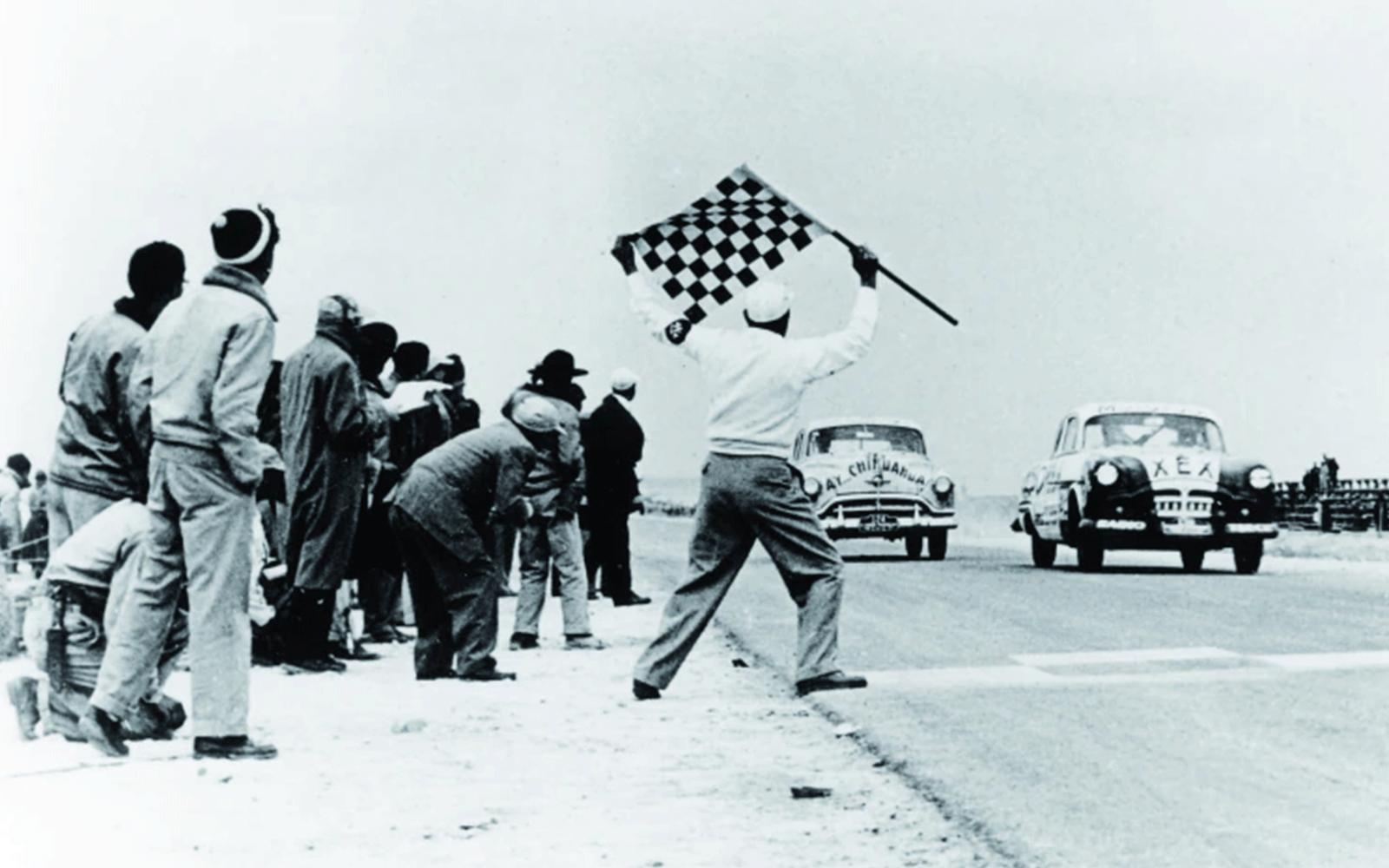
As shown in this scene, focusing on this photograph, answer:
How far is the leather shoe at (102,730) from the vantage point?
664 centimetres

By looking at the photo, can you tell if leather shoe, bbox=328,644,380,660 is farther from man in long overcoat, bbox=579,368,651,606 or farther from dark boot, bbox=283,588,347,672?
man in long overcoat, bbox=579,368,651,606

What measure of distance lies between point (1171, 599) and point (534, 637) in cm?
574

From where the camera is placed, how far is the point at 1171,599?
1498 centimetres

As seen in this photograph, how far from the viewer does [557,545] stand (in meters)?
11.5

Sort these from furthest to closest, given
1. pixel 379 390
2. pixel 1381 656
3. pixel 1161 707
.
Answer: pixel 379 390
pixel 1381 656
pixel 1161 707

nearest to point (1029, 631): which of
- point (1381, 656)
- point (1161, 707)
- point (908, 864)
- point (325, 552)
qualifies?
point (1381, 656)

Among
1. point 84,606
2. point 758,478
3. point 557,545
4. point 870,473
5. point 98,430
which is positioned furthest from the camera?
point 870,473

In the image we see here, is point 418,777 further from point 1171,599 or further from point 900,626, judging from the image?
point 1171,599

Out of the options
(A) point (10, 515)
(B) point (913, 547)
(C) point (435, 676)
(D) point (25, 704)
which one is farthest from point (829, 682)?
(B) point (913, 547)

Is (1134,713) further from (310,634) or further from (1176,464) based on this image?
(1176,464)

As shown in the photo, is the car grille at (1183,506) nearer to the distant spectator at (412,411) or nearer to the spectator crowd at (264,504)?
the spectator crowd at (264,504)

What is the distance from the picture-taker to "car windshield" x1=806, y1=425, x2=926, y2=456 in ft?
80.5

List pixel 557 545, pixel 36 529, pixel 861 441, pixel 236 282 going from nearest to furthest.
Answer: pixel 236 282, pixel 557 545, pixel 36 529, pixel 861 441

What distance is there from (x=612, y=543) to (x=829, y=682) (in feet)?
22.0
